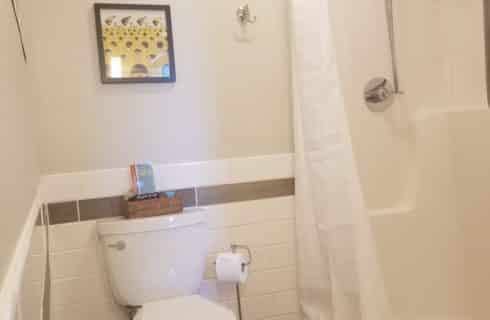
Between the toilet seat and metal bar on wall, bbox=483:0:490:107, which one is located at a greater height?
metal bar on wall, bbox=483:0:490:107

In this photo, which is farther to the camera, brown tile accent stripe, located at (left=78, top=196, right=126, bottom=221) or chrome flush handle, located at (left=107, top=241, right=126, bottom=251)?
brown tile accent stripe, located at (left=78, top=196, right=126, bottom=221)

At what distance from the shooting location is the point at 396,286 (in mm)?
1904

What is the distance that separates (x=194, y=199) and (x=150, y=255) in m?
0.31

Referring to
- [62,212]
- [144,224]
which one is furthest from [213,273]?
[62,212]

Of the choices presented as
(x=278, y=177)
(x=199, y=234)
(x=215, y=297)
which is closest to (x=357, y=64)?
(x=278, y=177)

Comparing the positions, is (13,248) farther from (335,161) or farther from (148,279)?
(335,161)

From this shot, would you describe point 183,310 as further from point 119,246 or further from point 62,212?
point 62,212

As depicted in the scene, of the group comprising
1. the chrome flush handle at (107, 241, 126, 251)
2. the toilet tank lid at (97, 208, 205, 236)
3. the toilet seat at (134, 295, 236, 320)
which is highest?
the toilet tank lid at (97, 208, 205, 236)

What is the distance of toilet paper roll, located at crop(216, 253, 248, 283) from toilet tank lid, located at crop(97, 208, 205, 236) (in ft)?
0.68

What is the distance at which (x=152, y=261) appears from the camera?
156 cm

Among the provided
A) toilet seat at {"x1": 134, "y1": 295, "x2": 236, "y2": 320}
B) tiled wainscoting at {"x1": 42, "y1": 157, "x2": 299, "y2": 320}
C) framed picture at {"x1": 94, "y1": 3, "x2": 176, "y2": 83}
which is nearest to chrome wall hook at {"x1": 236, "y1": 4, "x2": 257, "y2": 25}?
framed picture at {"x1": 94, "y1": 3, "x2": 176, "y2": 83}

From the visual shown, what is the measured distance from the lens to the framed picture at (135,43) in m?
1.63

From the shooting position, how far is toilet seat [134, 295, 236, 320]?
1.42m

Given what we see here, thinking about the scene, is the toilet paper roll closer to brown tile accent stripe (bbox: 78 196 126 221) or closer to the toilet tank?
the toilet tank
